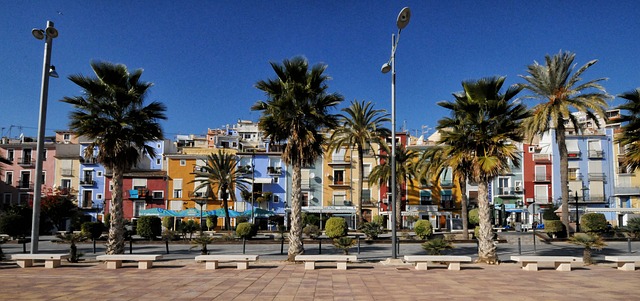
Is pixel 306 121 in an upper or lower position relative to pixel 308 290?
upper

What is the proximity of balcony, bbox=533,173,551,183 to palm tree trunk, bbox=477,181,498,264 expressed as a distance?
4000 cm

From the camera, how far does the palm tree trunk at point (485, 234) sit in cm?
1702

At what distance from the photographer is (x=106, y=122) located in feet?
61.2

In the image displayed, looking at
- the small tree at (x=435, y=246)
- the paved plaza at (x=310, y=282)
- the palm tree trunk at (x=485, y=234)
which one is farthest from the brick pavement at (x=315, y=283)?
the small tree at (x=435, y=246)

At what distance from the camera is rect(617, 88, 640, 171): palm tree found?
21.7 metres

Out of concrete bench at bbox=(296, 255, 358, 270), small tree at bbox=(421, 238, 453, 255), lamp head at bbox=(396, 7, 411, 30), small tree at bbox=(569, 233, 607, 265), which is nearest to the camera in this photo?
lamp head at bbox=(396, 7, 411, 30)

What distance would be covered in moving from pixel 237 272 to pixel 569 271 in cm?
1047

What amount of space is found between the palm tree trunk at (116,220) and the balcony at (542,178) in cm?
4682

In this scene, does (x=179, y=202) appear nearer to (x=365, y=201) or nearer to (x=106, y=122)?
(x=365, y=201)

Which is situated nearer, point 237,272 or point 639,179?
point 237,272

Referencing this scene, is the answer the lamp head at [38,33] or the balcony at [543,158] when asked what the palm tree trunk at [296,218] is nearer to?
the lamp head at [38,33]

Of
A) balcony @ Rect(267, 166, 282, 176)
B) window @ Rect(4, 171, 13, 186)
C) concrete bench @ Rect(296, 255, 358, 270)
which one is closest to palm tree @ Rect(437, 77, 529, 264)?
concrete bench @ Rect(296, 255, 358, 270)

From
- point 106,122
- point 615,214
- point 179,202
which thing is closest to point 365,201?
point 179,202

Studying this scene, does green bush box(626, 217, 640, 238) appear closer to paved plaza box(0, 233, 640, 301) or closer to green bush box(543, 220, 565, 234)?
green bush box(543, 220, 565, 234)
